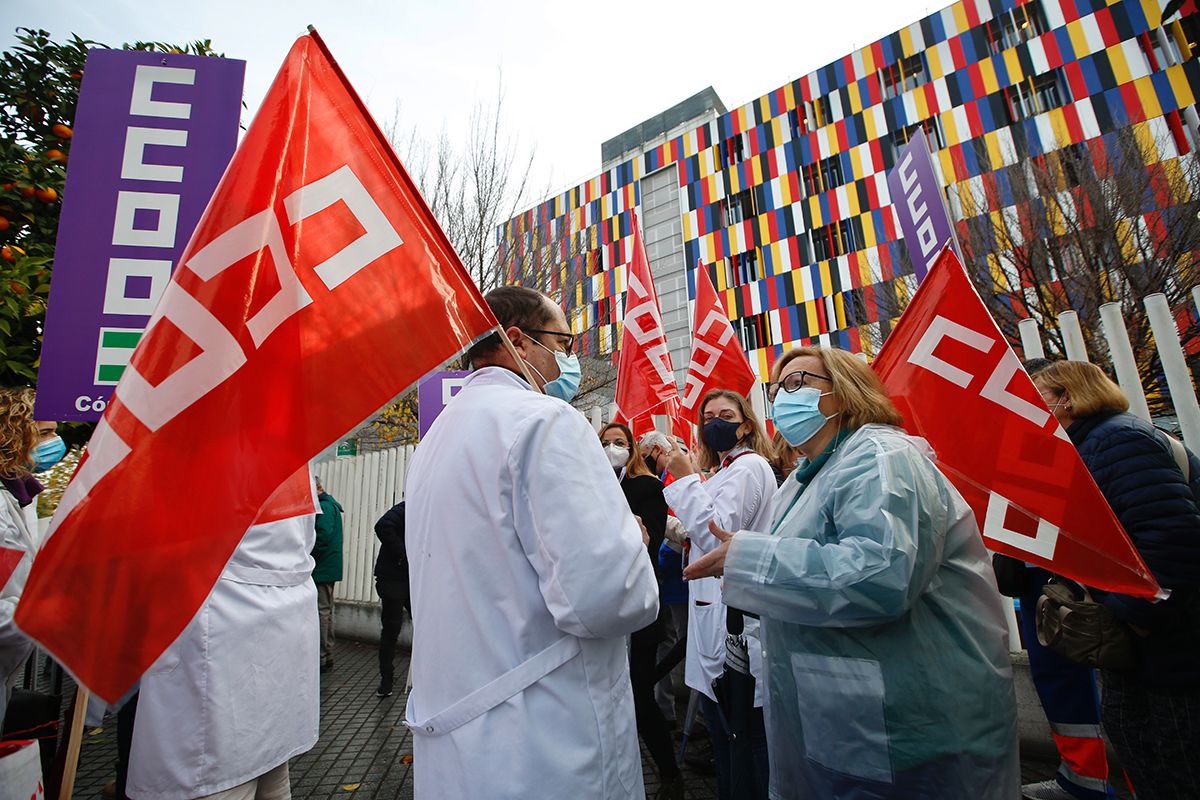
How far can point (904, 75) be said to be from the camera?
2933 centimetres

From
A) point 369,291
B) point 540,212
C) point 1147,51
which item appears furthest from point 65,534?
point 1147,51

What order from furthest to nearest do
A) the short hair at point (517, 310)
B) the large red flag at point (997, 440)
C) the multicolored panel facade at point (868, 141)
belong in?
the multicolored panel facade at point (868, 141) < the large red flag at point (997, 440) < the short hair at point (517, 310)

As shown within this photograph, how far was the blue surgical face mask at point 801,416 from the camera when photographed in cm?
210

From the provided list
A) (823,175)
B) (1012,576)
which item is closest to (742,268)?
(823,175)

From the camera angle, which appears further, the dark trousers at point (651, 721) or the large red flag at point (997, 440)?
the dark trousers at point (651, 721)

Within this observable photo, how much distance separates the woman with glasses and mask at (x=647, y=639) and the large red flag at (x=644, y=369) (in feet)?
1.91

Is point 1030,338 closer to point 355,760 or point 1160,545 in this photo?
point 1160,545

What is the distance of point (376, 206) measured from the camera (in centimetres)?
166

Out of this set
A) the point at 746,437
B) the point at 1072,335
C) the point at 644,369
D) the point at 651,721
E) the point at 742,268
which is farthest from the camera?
the point at 742,268

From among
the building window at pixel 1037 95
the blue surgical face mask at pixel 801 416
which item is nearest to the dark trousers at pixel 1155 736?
the blue surgical face mask at pixel 801 416

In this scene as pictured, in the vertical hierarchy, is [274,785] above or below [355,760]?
above

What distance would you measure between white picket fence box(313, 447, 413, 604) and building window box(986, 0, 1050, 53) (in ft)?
106

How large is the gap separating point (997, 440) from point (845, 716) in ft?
4.47

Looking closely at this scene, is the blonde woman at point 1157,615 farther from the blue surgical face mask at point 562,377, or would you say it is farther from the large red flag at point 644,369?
the large red flag at point 644,369
